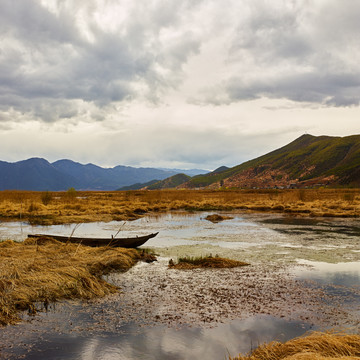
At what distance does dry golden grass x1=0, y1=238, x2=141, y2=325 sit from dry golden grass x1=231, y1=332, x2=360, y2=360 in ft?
21.5

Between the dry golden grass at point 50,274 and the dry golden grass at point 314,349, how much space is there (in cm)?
656

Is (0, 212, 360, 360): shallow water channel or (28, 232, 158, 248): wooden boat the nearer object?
(0, 212, 360, 360): shallow water channel

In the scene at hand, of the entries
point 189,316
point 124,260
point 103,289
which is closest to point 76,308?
point 103,289

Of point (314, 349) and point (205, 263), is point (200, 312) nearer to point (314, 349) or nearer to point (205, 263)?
point (314, 349)

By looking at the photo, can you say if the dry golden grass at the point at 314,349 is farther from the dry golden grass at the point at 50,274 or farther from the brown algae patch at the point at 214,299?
the dry golden grass at the point at 50,274

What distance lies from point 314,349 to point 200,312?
4.18 m

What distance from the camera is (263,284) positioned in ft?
42.3

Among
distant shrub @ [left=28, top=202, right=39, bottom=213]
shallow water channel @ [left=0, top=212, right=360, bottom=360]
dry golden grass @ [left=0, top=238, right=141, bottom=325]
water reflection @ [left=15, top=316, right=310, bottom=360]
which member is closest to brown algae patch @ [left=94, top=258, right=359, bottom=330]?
shallow water channel @ [left=0, top=212, right=360, bottom=360]

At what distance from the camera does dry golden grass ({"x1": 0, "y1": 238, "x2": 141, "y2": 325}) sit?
34.1 ft

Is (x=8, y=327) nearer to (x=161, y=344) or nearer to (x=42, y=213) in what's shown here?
(x=161, y=344)

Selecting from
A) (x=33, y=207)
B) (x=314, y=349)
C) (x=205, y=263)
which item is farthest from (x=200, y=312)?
(x=33, y=207)

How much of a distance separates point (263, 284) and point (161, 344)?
19.9 ft

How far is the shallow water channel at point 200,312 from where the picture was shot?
7.93 meters

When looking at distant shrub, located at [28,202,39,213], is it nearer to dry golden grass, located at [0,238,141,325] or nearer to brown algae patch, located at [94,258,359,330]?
dry golden grass, located at [0,238,141,325]
